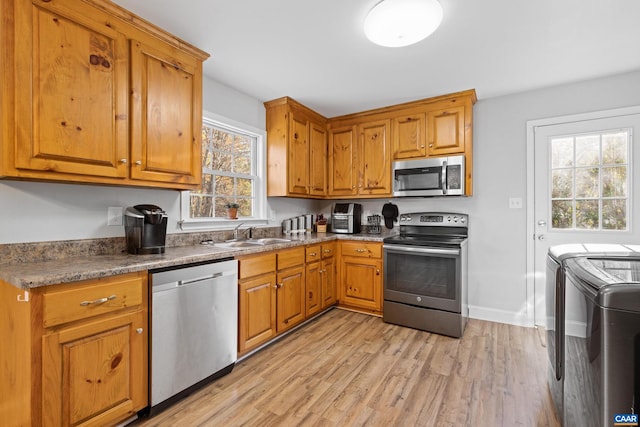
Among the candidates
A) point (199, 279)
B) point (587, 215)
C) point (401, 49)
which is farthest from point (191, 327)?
point (587, 215)

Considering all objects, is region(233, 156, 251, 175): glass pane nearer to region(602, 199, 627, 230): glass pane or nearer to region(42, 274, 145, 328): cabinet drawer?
region(42, 274, 145, 328): cabinet drawer

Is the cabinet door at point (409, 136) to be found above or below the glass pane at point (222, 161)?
above

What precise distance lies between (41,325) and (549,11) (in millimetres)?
3149

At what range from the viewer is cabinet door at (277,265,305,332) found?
102 inches

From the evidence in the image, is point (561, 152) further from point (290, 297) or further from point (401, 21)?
point (290, 297)

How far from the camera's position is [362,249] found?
3262 mm

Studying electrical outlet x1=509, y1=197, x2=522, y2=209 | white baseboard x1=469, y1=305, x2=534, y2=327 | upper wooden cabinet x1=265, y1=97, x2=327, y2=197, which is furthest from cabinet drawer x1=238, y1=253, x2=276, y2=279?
electrical outlet x1=509, y1=197, x2=522, y2=209

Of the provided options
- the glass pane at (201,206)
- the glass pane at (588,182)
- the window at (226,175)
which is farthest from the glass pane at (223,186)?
the glass pane at (588,182)

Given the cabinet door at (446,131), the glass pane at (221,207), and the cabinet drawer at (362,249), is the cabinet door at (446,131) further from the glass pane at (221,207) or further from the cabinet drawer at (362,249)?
the glass pane at (221,207)

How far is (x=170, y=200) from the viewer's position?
238 centimetres

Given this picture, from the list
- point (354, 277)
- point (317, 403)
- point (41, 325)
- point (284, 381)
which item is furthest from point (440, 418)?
point (41, 325)

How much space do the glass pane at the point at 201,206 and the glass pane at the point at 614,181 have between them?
3650mm

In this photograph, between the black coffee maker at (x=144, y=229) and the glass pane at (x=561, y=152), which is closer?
the black coffee maker at (x=144, y=229)

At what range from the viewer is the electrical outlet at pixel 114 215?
199 cm
